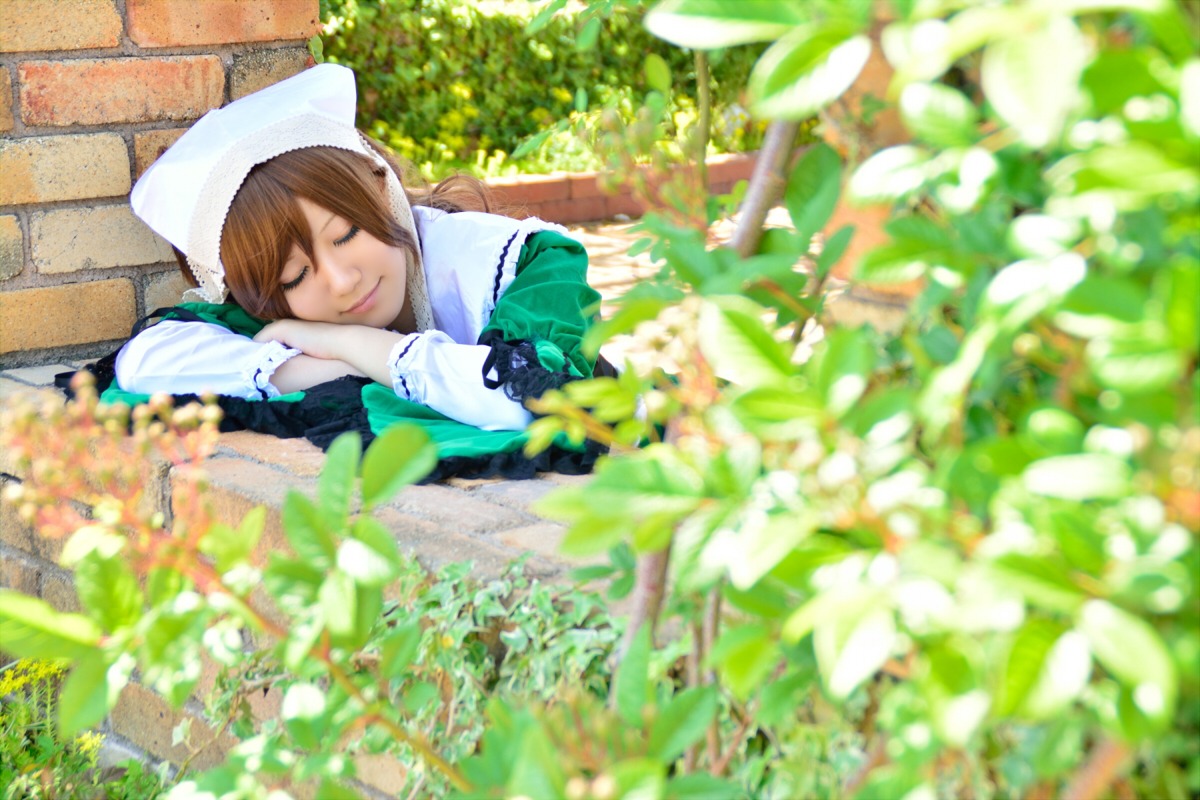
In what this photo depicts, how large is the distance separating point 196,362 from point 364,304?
33cm

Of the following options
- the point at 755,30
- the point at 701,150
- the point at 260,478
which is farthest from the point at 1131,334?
the point at 260,478

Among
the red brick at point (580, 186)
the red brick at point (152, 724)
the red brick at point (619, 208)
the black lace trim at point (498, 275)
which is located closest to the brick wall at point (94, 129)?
the black lace trim at point (498, 275)

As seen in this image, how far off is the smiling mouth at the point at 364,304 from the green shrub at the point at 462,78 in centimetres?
403

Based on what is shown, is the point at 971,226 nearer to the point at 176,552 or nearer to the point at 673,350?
the point at 673,350

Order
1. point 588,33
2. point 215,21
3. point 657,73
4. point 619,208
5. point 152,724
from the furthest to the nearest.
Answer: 1. point 619,208
2. point 215,21
3. point 152,724
4. point 588,33
5. point 657,73

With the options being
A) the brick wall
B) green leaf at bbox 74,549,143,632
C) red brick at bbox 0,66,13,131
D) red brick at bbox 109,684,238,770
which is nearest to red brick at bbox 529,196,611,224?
the brick wall

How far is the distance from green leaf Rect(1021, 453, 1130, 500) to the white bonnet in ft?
6.86

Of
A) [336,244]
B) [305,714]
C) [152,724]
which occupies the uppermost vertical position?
[305,714]

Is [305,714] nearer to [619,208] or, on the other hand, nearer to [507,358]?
[507,358]

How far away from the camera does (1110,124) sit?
574 mm

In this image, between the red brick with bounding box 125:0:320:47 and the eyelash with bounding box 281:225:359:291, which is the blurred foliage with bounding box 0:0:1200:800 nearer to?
the eyelash with bounding box 281:225:359:291

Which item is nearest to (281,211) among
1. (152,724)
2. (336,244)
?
(336,244)

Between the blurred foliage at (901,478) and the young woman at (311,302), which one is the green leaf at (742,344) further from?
the young woman at (311,302)

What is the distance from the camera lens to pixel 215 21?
254 centimetres
